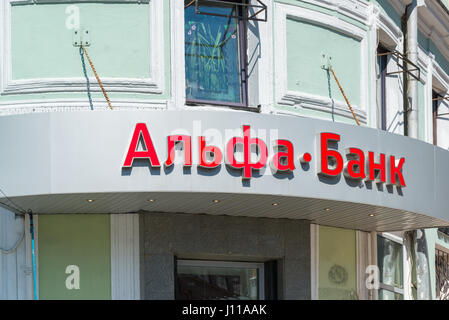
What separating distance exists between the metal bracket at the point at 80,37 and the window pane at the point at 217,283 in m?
3.87

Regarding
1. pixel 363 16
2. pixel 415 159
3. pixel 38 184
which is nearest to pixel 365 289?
pixel 415 159

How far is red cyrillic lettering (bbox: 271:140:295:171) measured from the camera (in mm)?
16078

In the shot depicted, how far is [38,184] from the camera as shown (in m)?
15.6

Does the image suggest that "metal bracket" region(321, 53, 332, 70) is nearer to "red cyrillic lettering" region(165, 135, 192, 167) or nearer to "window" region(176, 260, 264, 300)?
"window" region(176, 260, 264, 300)

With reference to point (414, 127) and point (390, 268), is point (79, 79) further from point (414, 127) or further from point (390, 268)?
point (414, 127)

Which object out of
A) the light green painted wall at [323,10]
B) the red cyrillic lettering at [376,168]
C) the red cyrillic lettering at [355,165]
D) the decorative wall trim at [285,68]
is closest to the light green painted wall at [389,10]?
the light green painted wall at [323,10]

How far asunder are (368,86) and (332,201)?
3715 mm

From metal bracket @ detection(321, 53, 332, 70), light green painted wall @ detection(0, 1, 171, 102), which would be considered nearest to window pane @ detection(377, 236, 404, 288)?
metal bracket @ detection(321, 53, 332, 70)

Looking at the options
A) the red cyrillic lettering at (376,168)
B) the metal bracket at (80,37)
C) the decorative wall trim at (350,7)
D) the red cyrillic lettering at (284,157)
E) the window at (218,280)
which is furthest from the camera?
the decorative wall trim at (350,7)

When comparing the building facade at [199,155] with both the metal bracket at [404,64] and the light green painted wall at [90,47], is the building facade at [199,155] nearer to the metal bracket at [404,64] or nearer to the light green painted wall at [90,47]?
the light green painted wall at [90,47]

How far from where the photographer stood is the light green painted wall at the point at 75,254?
17.1m

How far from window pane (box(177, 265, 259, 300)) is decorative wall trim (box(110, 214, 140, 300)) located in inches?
34.4

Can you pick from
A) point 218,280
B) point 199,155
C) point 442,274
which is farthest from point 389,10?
point 199,155

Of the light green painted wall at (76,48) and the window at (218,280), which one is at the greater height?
the light green painted wall at (76,48)
